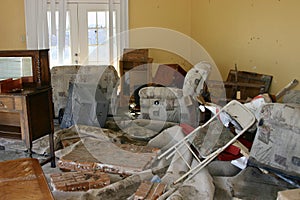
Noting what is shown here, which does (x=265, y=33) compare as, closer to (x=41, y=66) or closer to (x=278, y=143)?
(x=278, y=143)

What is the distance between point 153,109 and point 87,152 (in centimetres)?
128

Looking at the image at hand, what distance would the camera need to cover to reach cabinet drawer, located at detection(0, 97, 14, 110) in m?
2.76

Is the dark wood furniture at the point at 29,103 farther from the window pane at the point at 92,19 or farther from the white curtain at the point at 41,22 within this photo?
the window pane at the point at 92,19

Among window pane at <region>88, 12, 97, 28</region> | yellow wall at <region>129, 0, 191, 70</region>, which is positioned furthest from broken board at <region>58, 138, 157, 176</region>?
yellow wall at <region>129, 0, 191, 70</region>

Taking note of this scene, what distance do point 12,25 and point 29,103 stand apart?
3202mm

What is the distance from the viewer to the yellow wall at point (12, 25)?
211 inches

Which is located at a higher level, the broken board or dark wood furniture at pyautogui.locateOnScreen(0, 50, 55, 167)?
dark wood furniture at pyautogui.locateOnScreen(0, 50, 55, 167)

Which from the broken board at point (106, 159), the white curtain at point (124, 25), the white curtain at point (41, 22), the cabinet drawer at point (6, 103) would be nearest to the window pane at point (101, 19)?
the white curtain at point (124, 25)

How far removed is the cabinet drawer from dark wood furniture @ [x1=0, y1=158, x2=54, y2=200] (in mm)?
785

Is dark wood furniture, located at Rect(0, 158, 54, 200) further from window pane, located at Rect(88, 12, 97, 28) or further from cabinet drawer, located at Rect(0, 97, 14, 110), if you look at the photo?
window pane, located at Rect(88, 12, 97, 28)

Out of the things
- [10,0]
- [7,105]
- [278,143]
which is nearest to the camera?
[278,143]

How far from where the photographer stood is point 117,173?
9.37 ft

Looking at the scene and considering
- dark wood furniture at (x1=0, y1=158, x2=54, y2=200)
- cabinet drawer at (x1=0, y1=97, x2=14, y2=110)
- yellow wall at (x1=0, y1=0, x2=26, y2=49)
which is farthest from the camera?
yellow wall at (x1=0, y1=0, x2=26, y2=49)

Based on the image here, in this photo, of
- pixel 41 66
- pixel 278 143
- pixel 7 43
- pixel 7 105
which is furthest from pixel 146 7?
pixel 278 143
